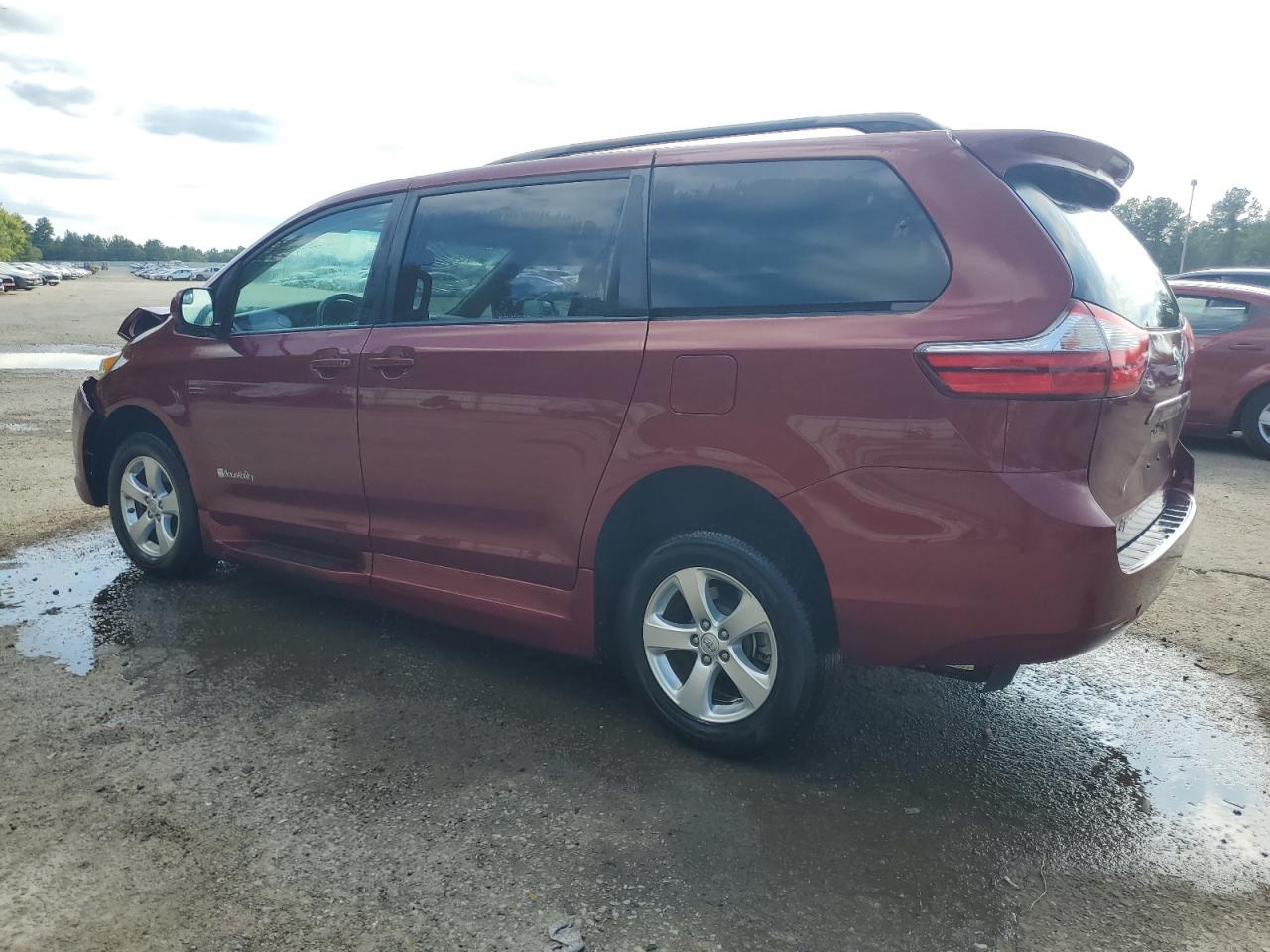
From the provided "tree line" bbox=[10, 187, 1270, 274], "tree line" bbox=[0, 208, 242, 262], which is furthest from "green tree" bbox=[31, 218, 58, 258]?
"tree line" bbox=[10, 187, 1270, 274]

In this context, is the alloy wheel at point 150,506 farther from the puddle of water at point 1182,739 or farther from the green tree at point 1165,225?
the green tree at point 1165,225

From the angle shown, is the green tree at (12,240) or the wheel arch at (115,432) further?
the green tree at (12,240)

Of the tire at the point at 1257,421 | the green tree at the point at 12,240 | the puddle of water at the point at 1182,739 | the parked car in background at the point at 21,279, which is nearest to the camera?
the puddle of water at the point at 1182,739

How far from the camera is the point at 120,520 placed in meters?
4.94

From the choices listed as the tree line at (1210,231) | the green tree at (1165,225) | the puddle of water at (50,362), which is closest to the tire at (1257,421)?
the puddle of water at (50,362)

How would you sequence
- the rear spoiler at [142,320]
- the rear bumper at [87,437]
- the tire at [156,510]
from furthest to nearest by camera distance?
1. the rear spoiler at [142,320]
2. the rear bumper at [87,437]
3. the tire at [156,510]

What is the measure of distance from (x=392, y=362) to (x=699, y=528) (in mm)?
1385

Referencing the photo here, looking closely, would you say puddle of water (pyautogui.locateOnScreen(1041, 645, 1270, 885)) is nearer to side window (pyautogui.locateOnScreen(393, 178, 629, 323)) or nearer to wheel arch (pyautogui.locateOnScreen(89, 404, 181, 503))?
side window (pyautogui.locateOnScreen(393, 178, 629, 323))

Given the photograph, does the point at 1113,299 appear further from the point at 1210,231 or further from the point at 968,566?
the point at 1210,231

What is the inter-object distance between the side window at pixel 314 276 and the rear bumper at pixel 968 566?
2.17 m

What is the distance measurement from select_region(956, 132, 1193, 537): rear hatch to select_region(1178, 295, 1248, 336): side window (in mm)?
6784

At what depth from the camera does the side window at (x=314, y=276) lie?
13.3 ft

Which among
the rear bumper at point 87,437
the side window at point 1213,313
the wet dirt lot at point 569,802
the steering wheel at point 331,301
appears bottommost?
the wet dirt lot at point 569,802

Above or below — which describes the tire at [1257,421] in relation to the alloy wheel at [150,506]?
below
